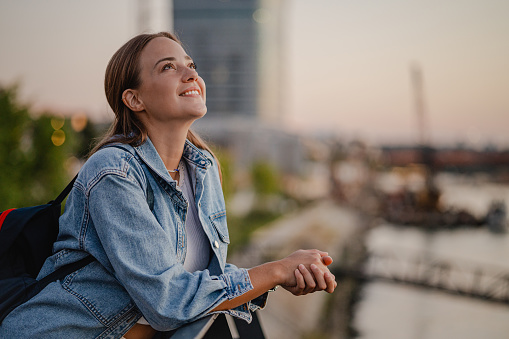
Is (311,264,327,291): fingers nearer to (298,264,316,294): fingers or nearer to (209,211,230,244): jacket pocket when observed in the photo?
(298,264,316,294): fingers

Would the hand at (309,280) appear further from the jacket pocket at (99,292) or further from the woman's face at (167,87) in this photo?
the woman's face at (167,87)

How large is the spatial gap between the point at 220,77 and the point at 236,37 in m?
7.28

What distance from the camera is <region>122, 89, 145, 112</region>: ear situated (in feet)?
5.04

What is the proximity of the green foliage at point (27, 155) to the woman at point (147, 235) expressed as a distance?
8.75 metres

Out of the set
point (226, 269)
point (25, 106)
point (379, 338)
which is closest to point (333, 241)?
point (379, 338)

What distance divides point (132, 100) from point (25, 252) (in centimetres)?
57

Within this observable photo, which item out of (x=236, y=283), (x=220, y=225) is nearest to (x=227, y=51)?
(x=220, y=225)

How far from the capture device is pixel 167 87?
151cm

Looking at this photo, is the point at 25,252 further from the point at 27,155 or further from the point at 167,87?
the point at 27,155

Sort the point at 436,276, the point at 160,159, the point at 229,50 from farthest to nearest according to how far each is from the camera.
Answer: the point at 229,50 < the point at 436,276 < the point at 160,159

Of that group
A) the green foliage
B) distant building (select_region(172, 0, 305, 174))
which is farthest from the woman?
distant building (select_region(172, 0, 305, 174))

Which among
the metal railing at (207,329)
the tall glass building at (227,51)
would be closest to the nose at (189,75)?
the metal railing at (207,329)

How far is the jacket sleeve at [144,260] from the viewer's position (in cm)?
120

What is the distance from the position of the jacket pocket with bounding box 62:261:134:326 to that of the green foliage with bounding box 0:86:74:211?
8.87 m
